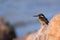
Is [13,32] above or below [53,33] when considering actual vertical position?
below

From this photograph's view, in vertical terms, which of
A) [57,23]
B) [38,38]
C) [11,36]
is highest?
[57,23]

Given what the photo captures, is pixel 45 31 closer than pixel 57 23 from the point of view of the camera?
No

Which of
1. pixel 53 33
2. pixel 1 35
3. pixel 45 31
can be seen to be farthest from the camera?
pixel 1 35

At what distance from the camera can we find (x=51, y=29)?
21.1 feet

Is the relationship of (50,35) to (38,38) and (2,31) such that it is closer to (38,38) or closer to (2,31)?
(38,38)

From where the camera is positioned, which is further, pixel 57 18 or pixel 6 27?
pixel 6 27

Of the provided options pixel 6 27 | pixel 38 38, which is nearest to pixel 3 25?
pixel 6 27

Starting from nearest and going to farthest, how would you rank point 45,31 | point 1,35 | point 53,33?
point 53,33 < point 45,31 < point 1,35

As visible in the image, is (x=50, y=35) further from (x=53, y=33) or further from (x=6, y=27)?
(x=6, y=27)

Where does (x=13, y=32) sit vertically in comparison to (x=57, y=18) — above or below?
below

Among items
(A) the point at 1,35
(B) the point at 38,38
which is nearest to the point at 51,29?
(B) the point at 38,38

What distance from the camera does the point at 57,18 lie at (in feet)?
21.1

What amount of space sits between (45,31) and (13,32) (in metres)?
7.50

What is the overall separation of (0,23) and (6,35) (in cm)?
75
